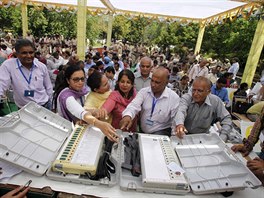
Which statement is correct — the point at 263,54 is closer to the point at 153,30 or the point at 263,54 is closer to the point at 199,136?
the point at 199,136

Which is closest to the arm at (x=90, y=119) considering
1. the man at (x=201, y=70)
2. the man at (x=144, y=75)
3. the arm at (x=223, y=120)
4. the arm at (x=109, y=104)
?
the arm at (x=109, y=104)

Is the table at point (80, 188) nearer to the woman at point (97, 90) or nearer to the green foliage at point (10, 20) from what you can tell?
the woman at point (97, 90)

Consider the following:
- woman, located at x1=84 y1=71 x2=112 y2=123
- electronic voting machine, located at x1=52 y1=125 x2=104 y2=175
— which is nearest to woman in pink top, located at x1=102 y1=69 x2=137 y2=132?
woman, located at x1=84 y1=71 x2=112 y2=123

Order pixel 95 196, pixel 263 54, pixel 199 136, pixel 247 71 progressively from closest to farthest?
1. pixel 95 196
2. pixel 199 136
3. pixel 247 71
4. pixel 263 54

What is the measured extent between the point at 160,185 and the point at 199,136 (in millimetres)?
698

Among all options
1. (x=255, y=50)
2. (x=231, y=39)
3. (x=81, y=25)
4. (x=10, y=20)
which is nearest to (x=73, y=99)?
(x=81, y=25)

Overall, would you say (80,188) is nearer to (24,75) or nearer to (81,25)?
(24,75)

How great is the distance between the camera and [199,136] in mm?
1757

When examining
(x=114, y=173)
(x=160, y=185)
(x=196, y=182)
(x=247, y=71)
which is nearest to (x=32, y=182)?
(x=114, y=173)

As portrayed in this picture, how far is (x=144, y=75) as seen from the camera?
3.71 metres

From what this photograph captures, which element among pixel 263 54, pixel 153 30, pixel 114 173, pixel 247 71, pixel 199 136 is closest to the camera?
pixel 114 173

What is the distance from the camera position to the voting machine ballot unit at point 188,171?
1.23 m

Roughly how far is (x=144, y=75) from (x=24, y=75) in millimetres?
1956

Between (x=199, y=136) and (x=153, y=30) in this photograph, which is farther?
(x=153, y=30)
